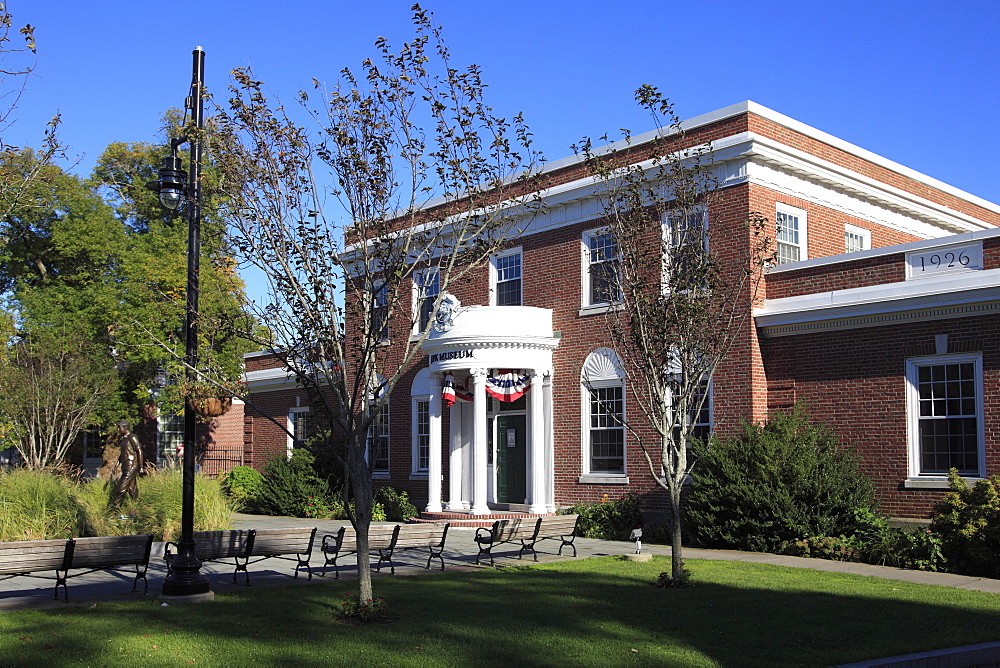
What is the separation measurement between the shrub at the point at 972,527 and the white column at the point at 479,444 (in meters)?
10.3

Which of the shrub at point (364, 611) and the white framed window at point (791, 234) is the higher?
the white framed window at point (791, 234)

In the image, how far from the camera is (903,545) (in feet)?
49.5

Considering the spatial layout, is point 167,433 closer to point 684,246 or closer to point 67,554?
point 67,554

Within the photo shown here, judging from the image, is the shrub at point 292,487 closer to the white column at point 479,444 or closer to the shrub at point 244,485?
the shrub at point 244,485

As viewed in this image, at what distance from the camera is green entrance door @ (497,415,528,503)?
76.1 ft

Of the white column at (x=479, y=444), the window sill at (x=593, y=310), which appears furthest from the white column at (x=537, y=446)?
the window sill at (x=593, y=310)

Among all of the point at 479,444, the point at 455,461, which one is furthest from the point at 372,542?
the point at 455,461

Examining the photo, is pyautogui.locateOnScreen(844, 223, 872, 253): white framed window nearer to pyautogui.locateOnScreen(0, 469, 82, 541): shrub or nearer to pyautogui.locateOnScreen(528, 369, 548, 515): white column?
pyautogui.locateOnScreen(528, 369, 548, 515): white column

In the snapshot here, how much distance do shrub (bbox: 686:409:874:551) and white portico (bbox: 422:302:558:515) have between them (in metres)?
5.49

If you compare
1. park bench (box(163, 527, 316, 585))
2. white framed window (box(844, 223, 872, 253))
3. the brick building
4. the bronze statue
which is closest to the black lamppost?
park bench (box(163, 527, 316, 585))

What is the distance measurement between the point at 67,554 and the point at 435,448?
483 inches

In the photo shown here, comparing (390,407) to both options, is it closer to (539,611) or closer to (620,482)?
(620,482)

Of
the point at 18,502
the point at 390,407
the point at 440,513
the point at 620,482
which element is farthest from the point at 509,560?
the point at 390,407

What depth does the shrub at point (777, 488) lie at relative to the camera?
→ 16.1 meters
